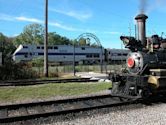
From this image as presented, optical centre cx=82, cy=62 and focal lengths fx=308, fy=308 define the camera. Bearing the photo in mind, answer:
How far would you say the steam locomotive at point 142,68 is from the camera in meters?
12.0

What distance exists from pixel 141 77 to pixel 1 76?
19.4 m

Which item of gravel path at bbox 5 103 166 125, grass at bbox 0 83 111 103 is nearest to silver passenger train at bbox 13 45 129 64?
grass at bbox 0 83 111 103

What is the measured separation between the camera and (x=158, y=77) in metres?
12.0

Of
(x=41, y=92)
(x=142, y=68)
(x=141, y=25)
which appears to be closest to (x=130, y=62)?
(x=142, y=68)

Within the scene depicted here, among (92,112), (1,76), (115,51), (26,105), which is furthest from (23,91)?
(115,51)

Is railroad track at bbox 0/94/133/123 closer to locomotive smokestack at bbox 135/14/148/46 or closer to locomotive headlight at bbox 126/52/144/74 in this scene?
locomotive headlight at bbox 126/52/144/74

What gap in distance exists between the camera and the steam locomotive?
1198 cm

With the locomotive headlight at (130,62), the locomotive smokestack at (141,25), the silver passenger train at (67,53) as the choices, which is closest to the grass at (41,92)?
the locomotive headlight at (130,62)

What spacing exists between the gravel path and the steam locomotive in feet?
3.29

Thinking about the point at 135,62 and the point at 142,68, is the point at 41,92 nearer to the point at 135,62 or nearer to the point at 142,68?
the point at 135,62

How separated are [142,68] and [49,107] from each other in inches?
157

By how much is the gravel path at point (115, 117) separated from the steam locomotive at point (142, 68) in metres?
1.00

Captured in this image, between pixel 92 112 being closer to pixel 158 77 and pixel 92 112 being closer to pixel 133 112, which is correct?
pixel 133 112

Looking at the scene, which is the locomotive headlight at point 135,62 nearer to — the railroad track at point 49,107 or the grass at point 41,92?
the railroad track at point 49,107
